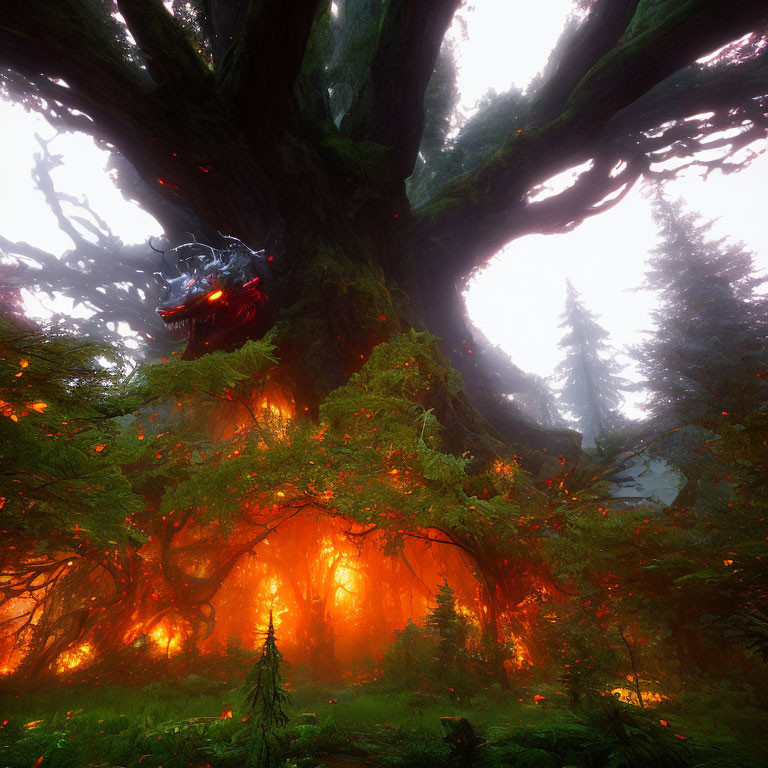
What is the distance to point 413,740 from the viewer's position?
355 cm

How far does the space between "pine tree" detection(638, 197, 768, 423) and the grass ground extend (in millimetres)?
8528

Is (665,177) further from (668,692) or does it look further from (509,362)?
(668,692)

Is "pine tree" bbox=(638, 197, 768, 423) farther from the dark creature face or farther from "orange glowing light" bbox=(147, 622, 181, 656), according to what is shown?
"orange glowing light" bbox=(147, 622, 181, 656)

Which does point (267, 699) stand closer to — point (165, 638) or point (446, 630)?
point (446, 630)

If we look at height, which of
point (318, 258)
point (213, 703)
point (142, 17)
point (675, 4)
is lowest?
point (213, 703)

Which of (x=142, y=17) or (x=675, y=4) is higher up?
(x=675, y=4)

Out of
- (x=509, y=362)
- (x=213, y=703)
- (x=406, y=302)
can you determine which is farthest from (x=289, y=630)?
(x=509, y=362)

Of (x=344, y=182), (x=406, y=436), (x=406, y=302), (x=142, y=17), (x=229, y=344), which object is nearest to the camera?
(x=406, y=436)

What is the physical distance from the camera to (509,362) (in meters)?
23.3

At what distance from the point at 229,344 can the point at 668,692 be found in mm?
10505

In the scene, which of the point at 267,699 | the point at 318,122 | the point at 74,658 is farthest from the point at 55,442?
the point at 318,122

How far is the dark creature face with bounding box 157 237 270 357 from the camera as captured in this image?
8.16 m

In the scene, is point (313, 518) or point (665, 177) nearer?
point (313, 518)

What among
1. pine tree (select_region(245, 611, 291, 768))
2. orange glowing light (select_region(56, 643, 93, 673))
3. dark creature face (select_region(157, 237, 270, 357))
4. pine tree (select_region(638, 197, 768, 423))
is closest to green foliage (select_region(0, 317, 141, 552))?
pine tree (select_region(245, 611, 291, 768))
